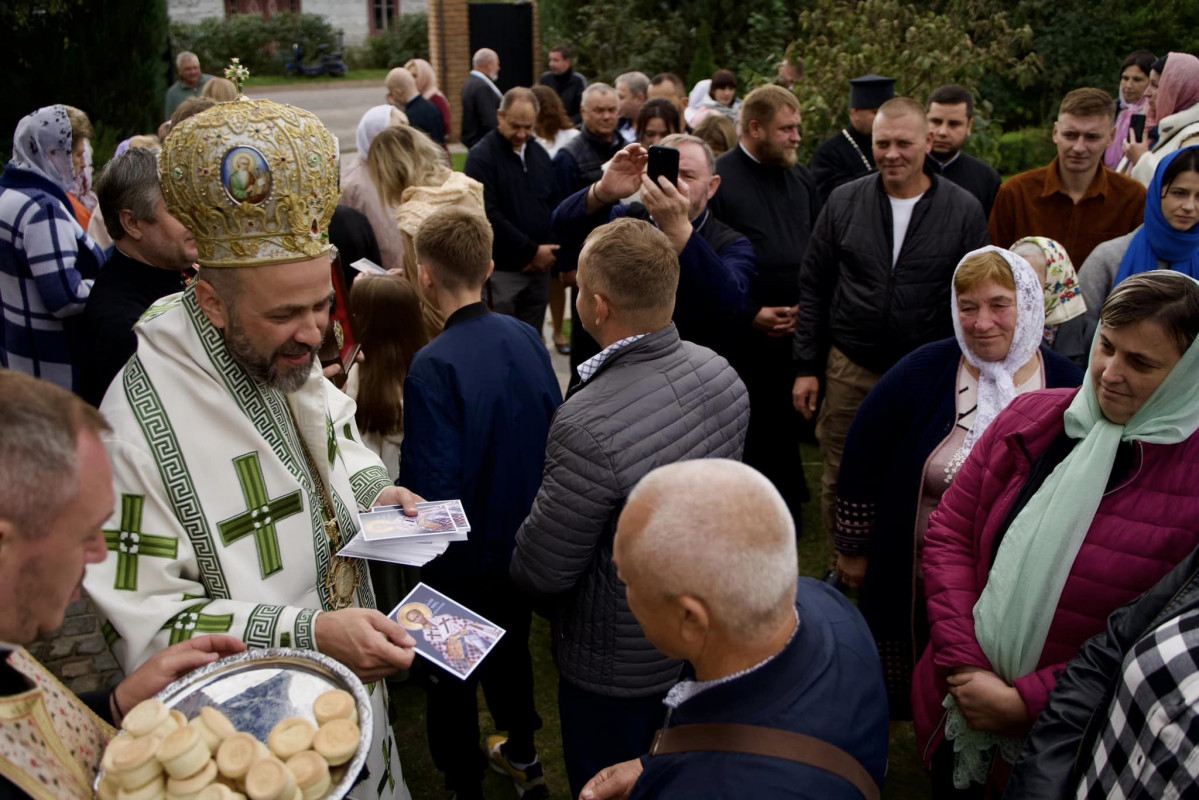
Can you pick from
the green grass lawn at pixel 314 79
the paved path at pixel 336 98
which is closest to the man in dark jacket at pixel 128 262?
the paved path at pixel 336 98

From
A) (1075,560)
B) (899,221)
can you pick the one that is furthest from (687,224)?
(1075,560)

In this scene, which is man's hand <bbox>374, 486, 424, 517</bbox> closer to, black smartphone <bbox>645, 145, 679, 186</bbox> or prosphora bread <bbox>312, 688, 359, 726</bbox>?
prosphora bread <bbox>312, 688, 359, 726</bbox>

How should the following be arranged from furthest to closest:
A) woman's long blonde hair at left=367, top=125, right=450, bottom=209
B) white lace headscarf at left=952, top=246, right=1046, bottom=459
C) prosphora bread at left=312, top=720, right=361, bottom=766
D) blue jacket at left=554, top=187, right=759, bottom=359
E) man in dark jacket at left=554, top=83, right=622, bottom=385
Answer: man in dark jacket at left=554, top=83, right=622, bottom=385 → woman's long blonde hair at left=367, top=125, right=450, bottom=209 → blue jacket at left=554, top=187, right=759, bottom=359 → white lace headscarf at left=952, top=246, right=1046, bottom=459 → prosphora bread at left=312, top=720, right=361, bottom=766

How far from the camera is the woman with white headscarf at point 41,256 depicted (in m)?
5.02

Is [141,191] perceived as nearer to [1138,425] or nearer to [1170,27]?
[1138,425]

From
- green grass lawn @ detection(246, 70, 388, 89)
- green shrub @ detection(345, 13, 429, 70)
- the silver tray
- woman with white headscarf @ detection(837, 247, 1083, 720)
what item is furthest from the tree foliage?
green shrub @ detection(345, 13, 429, 70)

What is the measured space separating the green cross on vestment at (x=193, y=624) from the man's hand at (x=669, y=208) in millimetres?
2674

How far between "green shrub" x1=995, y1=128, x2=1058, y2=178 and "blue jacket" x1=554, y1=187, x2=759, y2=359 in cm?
1167

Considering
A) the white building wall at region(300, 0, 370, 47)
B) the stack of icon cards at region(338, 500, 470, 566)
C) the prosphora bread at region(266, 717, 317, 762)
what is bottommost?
the stack of icon cards at region(338, 500, 470, 566)

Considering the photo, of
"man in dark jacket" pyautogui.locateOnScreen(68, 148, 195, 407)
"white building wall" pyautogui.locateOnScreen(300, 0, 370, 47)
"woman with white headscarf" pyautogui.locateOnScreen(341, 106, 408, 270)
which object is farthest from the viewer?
"white building wall" pyautogui.locateOnScreen(300, 0, 370, 47)

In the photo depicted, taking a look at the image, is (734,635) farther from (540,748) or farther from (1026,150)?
(1026,150)

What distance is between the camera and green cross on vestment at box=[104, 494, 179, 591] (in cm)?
227

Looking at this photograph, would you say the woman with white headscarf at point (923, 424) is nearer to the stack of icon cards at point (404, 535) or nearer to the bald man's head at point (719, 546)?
the stack of icon cards at point (404, 535)

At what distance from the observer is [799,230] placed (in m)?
5.83
